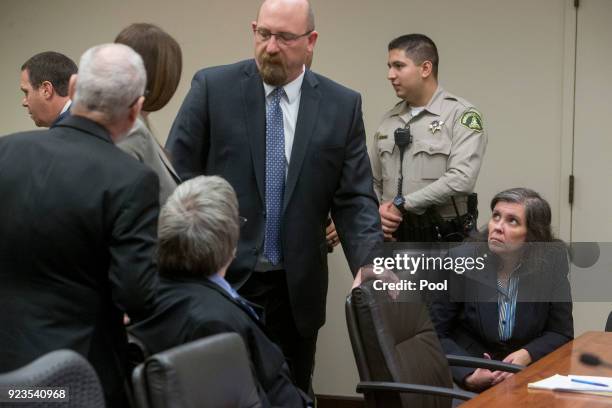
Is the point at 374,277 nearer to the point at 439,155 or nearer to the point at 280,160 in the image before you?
the point at 280,160

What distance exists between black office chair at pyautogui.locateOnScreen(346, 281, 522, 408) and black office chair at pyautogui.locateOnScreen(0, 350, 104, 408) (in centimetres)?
152

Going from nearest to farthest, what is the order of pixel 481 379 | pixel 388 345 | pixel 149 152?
pixel 149 152, pixel 388 345, pixel 481 379

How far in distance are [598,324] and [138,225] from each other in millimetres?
3253

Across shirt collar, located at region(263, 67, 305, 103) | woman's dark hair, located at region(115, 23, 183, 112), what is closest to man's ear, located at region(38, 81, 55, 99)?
shirt collar, located at region(263, 67, 305, 103)

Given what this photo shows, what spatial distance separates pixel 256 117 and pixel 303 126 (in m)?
0.15

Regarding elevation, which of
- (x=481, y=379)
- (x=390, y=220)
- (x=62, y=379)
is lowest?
(x=481, y=379)

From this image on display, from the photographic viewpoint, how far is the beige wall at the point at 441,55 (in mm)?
4730

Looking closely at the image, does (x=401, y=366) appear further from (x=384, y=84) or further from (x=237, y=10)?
(x=237, y=10)

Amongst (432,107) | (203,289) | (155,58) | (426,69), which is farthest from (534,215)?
(203,289)

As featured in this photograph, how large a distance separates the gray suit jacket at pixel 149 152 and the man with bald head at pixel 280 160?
0.45m

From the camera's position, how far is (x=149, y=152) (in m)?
2.52

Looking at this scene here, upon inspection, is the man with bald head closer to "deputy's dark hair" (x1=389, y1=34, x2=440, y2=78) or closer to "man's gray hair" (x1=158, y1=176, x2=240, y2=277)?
"man's gray hair" (x1=158, y1=176, x2=240, y2=277)

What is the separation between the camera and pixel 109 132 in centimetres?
219

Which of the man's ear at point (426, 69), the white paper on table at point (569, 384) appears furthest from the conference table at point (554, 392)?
the man's ear at point (426, 69)
